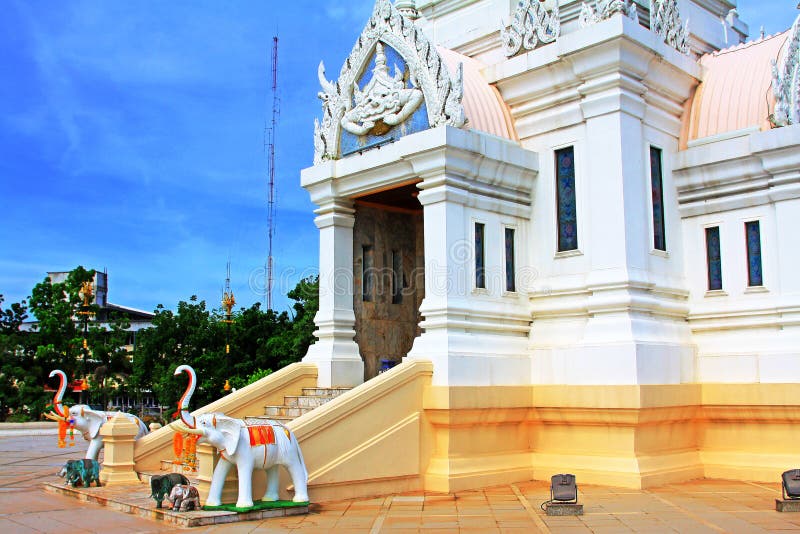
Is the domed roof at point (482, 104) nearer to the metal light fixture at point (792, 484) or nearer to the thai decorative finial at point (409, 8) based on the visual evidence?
the thai decorative finial at point (409, 8)

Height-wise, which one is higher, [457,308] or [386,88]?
[386,88]

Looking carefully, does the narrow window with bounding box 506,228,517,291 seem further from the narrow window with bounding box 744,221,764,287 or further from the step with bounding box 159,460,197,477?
the step with bounding box 159,460,197,477

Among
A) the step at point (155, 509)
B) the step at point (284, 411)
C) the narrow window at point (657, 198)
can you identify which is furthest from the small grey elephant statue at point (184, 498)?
the narrow window at point (657, 198)

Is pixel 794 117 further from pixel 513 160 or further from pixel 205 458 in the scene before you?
pixel 205 458

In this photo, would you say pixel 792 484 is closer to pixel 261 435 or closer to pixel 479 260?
pixel 479 260

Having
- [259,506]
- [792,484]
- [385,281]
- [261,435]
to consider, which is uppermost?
[385,281]

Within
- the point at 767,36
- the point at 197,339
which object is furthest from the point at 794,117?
the point at 197,339

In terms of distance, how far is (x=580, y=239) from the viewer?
1379 centimetres

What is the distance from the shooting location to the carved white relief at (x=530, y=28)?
14469 mm

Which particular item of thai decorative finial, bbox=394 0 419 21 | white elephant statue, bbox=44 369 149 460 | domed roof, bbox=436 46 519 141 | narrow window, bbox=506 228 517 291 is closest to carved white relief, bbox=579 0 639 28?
domed roof, bbox=436 46 519 141

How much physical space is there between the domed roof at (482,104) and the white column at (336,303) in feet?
8.62

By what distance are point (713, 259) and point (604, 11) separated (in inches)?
170

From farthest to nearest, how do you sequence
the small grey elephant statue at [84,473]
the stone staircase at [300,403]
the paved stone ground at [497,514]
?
the stone staircase at [300,403]
the small grey elephant statue at [84,473]
the paved stone ground at [497,514]

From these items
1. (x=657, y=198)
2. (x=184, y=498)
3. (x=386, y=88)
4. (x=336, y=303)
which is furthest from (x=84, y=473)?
(x=657, y=198)
